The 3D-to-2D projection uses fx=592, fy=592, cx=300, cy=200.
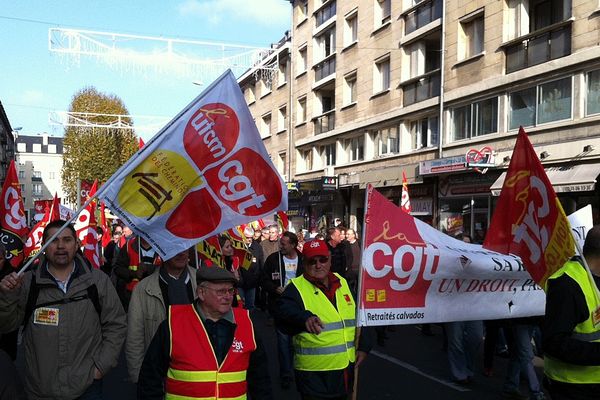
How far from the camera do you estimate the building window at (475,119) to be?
58.6ft

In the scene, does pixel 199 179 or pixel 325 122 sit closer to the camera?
→ pixel 199 179

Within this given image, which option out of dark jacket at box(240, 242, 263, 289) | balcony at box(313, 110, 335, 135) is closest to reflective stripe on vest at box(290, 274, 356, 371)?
dark jacket at box(240, 242, 263, 289)

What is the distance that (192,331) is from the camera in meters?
3.04

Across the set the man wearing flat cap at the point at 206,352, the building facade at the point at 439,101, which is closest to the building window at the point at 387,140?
the building facade at the point at 439,101

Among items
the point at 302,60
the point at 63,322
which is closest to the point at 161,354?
the point at 63,322

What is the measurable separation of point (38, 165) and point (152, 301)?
12254 cm

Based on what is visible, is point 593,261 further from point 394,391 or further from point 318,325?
point 394,391

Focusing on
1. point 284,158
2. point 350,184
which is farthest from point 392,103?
point 284,158

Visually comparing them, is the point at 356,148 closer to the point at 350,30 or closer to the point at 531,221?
the point at 350,30

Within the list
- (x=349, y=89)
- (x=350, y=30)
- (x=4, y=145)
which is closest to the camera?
(x=349, y=89)

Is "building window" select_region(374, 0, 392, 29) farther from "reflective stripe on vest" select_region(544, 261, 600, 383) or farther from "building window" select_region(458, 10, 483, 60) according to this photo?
"reflective stripe on vest" select_region(544, 261, 600, 383)

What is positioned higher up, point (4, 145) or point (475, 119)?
point (4, 145)

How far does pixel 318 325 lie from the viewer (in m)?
3.66

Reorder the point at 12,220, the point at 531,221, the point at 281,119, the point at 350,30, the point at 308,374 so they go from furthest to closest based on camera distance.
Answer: the point at 281,119, the point at 350,30, the point at 12,220, the point at 308,374, the point at 531,221
